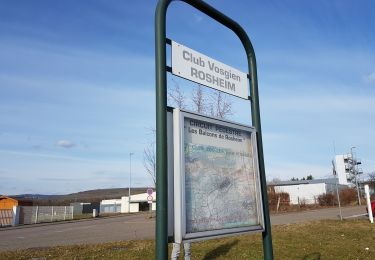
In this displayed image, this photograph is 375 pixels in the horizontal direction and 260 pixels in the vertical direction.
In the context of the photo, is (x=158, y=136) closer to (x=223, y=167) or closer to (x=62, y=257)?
(x=223, y=167)

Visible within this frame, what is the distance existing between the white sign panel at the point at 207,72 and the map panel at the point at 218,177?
45 cm

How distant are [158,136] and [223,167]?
0.98m

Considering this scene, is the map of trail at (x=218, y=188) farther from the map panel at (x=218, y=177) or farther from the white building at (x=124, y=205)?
the white building at (x=124, y=205)

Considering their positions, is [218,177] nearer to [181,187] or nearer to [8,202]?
[181,187]

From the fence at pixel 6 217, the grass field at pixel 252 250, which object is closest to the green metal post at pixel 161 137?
the grass field at pixel 252 250

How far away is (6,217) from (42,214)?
17.5 ft

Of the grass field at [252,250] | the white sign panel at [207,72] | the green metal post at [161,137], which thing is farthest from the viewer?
the grass field at [252,250]

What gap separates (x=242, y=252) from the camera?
960 cm

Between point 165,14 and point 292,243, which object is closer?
point 165,14

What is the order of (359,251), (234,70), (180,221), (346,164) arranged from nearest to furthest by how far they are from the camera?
(180,221) → (234,70) → (359,251) → (346,164)

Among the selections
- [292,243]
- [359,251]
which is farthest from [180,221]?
[292,243]

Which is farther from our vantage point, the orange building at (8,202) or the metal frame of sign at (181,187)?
the orange building at (8,202)

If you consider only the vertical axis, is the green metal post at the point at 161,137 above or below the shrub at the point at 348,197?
below

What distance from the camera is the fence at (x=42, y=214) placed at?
3878 cm
